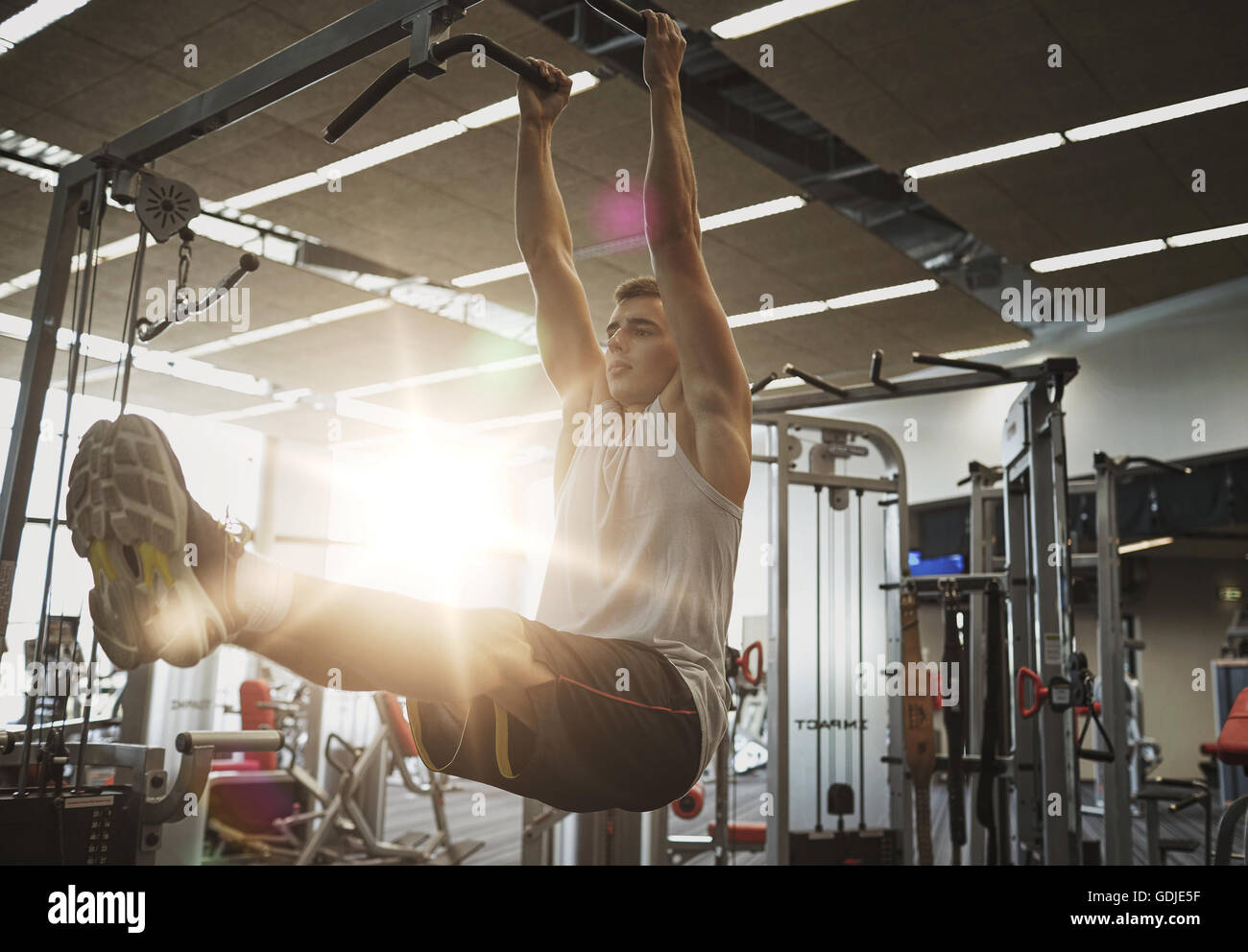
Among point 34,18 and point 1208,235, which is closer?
point 34,18

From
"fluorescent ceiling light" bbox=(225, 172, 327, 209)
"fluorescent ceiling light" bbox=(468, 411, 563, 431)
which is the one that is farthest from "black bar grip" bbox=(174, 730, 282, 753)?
"fluorescent ceiling light" bbox=(468, 411, 563, 431)

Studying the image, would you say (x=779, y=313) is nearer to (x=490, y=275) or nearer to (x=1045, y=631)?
(x=490, y=275)

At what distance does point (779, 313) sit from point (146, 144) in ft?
19.1

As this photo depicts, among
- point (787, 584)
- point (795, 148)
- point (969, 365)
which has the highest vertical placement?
point (795, 148)

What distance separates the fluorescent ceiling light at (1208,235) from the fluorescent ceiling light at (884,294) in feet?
4.99

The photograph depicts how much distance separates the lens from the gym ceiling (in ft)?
14.8

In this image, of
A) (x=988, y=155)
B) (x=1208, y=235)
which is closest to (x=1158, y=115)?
(x=988, y=155)

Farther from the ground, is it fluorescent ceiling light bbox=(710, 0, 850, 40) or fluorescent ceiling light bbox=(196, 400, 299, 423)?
fluorescent ceiling light bbox=(710, 0, 850, 40)

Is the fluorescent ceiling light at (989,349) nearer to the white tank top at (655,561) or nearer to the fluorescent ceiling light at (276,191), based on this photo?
the fluorescent ceiling light at (276,191)

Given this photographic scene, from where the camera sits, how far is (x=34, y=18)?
4465 millimetres

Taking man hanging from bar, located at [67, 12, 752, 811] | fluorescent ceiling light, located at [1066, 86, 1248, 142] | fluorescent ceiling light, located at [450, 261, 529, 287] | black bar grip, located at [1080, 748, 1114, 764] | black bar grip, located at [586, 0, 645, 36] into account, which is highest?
fluorescent ceiling light, located at [1066, 86, 1248, 142]

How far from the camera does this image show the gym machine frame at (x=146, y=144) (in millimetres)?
1899

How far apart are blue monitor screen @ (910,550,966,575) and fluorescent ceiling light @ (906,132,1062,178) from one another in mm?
3915

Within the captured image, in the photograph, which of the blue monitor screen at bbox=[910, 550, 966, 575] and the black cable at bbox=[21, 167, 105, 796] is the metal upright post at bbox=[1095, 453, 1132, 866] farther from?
the black cable at bbox=[21, 167, 105, 796]
